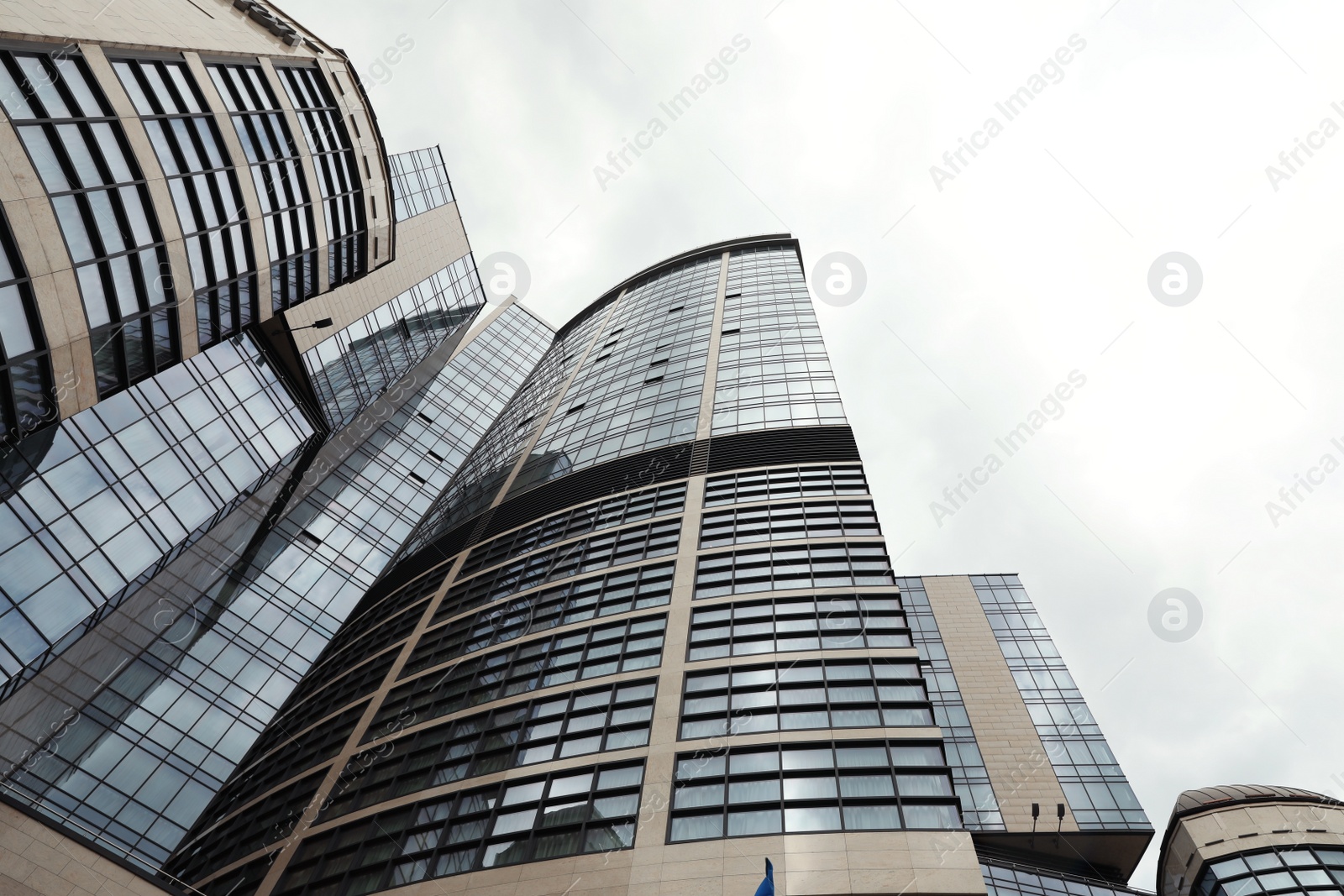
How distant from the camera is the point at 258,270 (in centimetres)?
3653

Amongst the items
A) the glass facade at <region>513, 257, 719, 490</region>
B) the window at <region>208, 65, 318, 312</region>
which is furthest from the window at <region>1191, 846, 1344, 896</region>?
the window at <region>208, 65, 318, 312</region>

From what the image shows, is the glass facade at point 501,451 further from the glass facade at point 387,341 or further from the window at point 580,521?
the glass facade at point 387,341

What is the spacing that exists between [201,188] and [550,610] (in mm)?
23147

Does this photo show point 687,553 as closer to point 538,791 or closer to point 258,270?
point 538,791

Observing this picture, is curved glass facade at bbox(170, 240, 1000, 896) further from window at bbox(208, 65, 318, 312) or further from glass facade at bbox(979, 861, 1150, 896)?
window at bbox(208, 65, 318, 312)

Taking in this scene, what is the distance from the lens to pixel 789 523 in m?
40.9

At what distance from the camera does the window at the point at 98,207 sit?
24.4 meters

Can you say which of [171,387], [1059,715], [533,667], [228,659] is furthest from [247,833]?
[1059,715]

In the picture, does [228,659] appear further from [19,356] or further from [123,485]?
[19,356]

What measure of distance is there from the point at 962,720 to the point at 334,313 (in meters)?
48.9

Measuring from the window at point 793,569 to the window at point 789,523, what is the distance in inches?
42.9

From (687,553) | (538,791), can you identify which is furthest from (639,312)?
(538,791)

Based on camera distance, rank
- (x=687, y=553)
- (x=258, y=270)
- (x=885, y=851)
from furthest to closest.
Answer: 1. (x=687, y=553)
2. (x=258, y=270)
3. (x=885, y=851)

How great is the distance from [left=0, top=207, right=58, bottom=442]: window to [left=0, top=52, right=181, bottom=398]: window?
2.04m
